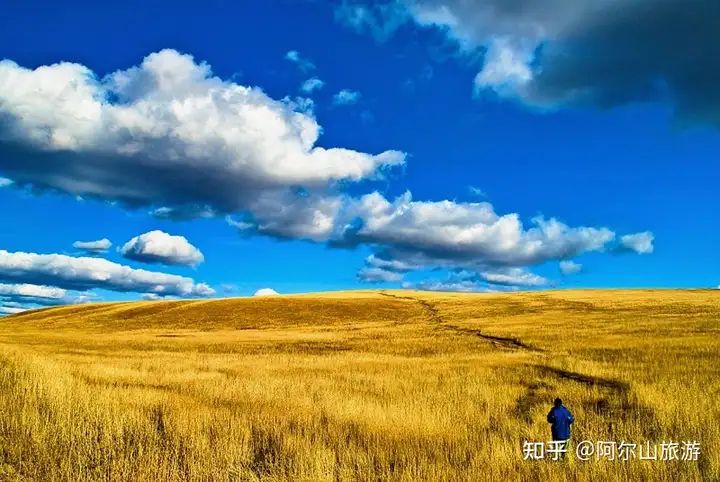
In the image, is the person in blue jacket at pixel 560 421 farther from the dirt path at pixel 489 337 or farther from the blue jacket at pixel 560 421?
the dirt path at pixel 489 337

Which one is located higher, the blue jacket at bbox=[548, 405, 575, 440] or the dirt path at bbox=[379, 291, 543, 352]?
the dirt path at bbox=[379, 291, 543, 352]

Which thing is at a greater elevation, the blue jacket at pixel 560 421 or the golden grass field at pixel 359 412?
the blue jacket at pixel 560 421

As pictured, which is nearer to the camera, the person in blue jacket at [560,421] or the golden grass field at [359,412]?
the person in blue jacket at [560,421]

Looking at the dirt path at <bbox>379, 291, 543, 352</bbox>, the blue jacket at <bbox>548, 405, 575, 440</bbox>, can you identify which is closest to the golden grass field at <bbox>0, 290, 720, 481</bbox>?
the blue jacket at <bbox>548, 405, 575, 440</bbox>

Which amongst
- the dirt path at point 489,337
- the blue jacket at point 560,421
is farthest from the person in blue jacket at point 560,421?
the dirt path at point 489,337

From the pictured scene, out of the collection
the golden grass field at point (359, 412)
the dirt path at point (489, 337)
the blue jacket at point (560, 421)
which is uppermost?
the dirt path at point (489, 337)

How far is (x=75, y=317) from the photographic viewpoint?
10231 cm

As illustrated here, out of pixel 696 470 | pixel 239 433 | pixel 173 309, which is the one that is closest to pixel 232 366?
→ pixel 239 433

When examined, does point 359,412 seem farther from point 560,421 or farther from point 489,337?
point 489,337

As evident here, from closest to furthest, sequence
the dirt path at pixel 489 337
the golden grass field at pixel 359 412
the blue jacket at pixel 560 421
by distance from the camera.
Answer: the blue jacket at pixel 560 421
the golden grass field at pixel 359 412
the dirt path at pixel 489 337

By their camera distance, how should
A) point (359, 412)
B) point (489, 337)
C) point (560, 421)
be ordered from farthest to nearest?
point (489, 337) → point (359, 412) → point (560, 421)

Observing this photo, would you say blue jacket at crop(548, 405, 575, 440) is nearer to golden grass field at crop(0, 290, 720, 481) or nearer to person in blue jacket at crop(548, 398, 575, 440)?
person in blue jacket at crop(548, 398, 575, 440)

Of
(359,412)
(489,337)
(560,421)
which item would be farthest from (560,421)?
(489,337)

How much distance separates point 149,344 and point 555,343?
32.5m
